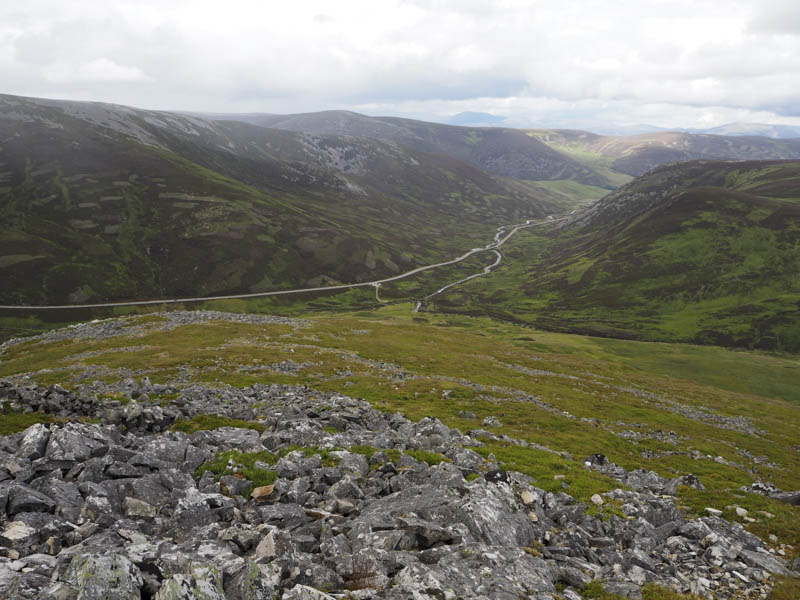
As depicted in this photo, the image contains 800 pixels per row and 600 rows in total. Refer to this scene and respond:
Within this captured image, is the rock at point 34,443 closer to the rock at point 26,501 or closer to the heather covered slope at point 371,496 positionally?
the heather covered slope at point 371,496

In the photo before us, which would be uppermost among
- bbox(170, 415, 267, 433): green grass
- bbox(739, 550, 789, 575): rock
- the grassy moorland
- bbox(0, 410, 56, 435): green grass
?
bbox(739, 550, 789, 575): rock

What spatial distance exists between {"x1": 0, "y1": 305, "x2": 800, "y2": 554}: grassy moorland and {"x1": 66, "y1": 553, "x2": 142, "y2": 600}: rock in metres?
20.5

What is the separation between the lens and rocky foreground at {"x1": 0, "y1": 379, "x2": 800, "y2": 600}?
1135 centimetres

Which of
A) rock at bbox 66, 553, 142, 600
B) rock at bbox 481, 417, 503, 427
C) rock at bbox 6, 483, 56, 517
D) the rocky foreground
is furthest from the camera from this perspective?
rock at bbox 481, 417, 503, 427

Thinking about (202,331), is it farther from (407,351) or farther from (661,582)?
(661,582)

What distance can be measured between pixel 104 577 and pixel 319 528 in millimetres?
7038

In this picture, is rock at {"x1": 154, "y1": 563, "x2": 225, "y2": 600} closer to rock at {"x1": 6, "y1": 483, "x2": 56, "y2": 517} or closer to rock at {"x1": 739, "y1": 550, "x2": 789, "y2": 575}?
rock at {"x1": 6, "y1": 483, "x2": 56, "y2": 517}

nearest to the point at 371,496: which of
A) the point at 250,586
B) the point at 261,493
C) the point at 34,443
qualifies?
the point at 261,493

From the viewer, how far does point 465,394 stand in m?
52.5

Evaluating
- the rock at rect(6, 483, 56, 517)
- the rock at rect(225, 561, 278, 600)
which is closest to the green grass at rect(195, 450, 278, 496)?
the rock at rect(6, 483, 56, 517)

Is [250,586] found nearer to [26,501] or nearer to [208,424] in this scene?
[26,501]

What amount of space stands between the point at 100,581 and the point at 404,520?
9.50 m

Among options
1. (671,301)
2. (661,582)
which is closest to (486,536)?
(661,582)

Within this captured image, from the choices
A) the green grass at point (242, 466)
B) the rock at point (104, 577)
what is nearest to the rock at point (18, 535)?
the rock at point (104, 577)
